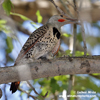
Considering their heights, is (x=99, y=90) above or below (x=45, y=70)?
below

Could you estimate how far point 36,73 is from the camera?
7.56 ft

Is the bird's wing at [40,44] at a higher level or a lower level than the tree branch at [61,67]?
higher

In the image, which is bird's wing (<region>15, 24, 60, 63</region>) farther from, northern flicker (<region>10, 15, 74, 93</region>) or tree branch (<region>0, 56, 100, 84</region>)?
tree branch (<region>0, 56, 100, 84</region>)

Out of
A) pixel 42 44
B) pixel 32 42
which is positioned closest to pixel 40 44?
pixel 42 44

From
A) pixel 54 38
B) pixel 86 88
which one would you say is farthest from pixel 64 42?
pixel 54 38

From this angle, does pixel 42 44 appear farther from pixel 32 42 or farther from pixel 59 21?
pixel 59 21

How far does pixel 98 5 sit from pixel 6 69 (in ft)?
13.7

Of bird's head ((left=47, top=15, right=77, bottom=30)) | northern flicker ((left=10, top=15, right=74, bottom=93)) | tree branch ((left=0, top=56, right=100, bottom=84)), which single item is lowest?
tree branch ((left=0, top=56, right=100, bottom=84))

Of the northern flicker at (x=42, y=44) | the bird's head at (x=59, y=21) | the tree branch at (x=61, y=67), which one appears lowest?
the tree branch at (x=61, y=67)

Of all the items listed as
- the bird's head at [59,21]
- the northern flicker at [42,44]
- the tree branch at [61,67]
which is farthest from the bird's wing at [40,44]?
the tree branch at [61,67]

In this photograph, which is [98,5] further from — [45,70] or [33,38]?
[45,70]

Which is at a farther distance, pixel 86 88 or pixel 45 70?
pixel 86 88

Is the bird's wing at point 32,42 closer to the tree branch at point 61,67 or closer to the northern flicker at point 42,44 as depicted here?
the northern flicker at point 42,44

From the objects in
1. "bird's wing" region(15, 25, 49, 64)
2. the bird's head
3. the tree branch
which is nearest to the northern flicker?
"bird's wing" region(15, 25, 49, 64)
